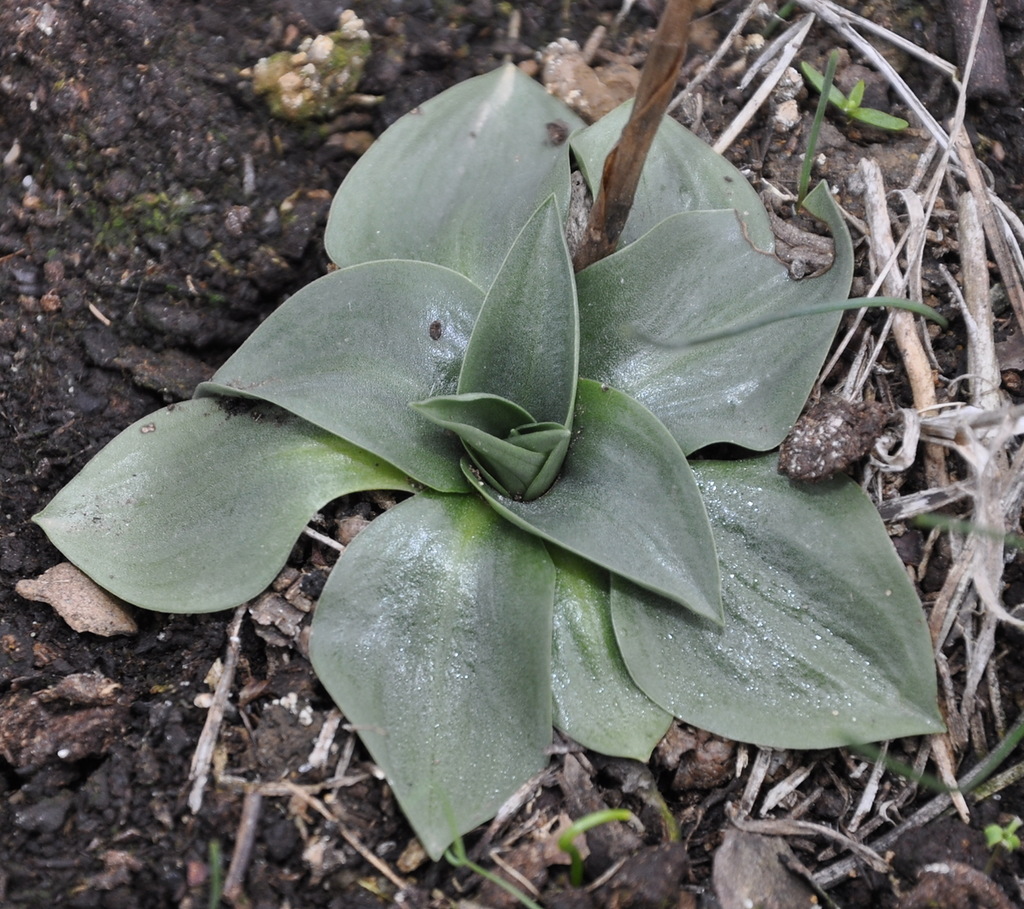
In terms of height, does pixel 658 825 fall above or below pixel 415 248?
below

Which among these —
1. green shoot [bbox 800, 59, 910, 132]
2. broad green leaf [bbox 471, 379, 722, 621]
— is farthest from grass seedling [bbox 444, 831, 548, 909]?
green shoot [bbox 800, 59, 910, 132]

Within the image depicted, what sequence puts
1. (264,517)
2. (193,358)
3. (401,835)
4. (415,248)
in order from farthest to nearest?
(193,358) < (415,248) < (264,517) < (401,835)

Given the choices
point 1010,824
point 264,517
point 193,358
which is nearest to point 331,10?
point 193,358

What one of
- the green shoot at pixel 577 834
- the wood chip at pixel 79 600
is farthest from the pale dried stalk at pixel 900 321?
the wood chip at pixel 79 600

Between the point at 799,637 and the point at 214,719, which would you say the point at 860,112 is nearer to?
the point at 799,637

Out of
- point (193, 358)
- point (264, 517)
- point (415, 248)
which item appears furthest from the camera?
point (193, 358)

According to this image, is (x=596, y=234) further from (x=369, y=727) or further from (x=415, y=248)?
(x=369, y=727)

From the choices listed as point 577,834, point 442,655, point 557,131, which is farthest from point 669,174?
point 577,834
